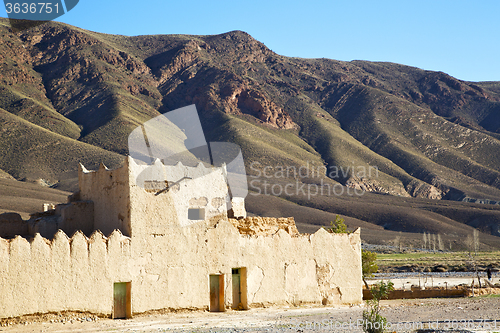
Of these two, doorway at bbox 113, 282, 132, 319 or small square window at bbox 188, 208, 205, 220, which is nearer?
doorway at bbox 113, 282, 132, 319

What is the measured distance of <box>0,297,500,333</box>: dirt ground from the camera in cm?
1228

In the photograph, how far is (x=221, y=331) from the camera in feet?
39.6

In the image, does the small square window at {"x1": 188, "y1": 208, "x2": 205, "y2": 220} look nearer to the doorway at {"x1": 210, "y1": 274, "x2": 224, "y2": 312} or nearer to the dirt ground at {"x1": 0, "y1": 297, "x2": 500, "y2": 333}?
the doorway at {"x1": 210, "y1": 274, "x2": 224, "y2": 312}

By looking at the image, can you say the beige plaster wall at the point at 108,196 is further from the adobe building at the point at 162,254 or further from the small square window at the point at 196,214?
the small square window at the point at 196,214

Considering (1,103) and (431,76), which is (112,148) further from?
(431,76)

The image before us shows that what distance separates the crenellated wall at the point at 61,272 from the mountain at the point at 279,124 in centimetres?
5627

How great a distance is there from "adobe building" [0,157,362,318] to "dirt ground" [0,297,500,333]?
0.32 meters

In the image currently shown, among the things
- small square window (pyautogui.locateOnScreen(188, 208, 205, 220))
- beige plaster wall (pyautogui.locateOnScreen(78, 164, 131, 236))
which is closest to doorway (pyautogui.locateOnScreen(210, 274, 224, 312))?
small square window (pyautogui.locateOnScreen(188, 208, 205, 220))

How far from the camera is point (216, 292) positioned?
617 inches

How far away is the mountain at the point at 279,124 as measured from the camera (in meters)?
84.5

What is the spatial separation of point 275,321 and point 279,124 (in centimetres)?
12726

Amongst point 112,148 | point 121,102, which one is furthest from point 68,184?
point 121,102

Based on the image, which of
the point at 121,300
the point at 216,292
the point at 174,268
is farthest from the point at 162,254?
the point at 216,292

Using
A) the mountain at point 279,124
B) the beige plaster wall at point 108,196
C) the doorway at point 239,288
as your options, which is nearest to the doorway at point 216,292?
the doorway at point 239,288
